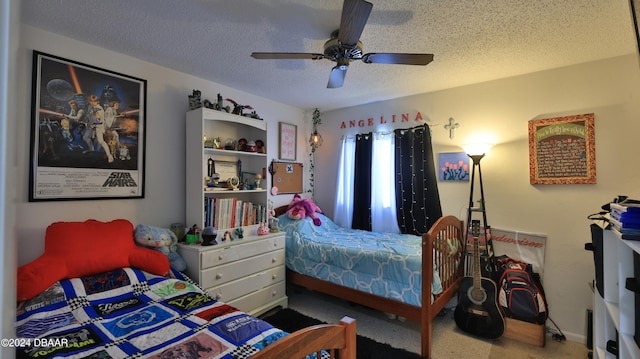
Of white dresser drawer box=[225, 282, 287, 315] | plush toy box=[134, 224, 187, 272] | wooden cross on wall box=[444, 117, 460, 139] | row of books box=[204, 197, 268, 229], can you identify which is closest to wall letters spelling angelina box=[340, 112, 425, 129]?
wooden cross on wall box=[444, 117, 460, 139]

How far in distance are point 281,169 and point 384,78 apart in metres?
1.65

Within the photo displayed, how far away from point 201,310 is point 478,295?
2204mm

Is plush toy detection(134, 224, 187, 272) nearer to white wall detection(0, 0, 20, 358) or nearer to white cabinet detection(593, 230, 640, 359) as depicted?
white wall detection(0, 0, 20, 358)

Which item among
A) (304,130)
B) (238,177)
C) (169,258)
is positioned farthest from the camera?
(304,130)

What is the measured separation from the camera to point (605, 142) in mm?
2289

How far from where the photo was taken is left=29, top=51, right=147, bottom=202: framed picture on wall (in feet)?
6.23

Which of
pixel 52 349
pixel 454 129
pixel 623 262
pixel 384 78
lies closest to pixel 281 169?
pixel 384 78

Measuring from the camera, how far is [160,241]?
2.19 meters

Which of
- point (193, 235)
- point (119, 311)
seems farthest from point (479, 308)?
point (119, 311)

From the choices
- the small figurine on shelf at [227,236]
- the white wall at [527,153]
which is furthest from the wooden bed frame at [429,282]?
the small figurine on shelf at [227,236]

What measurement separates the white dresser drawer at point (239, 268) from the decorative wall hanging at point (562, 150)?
254 centimetres

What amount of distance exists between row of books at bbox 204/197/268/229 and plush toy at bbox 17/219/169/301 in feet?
1.92

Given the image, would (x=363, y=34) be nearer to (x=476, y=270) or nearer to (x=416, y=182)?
(x=416, y=182)

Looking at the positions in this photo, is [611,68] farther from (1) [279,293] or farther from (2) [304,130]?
(1) [279,293]
